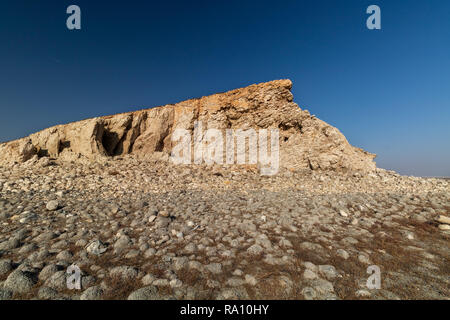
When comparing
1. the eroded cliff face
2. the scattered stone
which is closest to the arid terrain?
the scattered stone

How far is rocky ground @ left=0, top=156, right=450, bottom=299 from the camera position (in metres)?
2.25

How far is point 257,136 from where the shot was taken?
544 inches

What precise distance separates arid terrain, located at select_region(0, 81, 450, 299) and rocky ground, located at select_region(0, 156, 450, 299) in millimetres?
20

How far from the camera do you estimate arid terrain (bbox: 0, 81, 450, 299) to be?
2275mm

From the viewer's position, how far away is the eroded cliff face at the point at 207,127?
11617mm

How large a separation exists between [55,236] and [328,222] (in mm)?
6096

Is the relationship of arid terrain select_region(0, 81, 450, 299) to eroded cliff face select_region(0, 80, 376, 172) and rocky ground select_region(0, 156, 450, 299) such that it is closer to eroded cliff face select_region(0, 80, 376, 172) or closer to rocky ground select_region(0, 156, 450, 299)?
rocky ground select_region(0, 156, 450, 299)

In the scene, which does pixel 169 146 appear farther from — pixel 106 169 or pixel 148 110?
pixel 106 169

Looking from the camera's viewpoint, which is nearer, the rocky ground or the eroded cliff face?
the rocky ground

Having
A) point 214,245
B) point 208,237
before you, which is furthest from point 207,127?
point 214,245

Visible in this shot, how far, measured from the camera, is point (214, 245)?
11.1 ft

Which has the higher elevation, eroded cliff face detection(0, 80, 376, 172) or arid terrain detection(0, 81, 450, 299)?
eroded cliff face detection(0, 80, 376, 172)

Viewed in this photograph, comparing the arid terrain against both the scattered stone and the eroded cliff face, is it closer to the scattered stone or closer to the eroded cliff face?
the scattered stone
